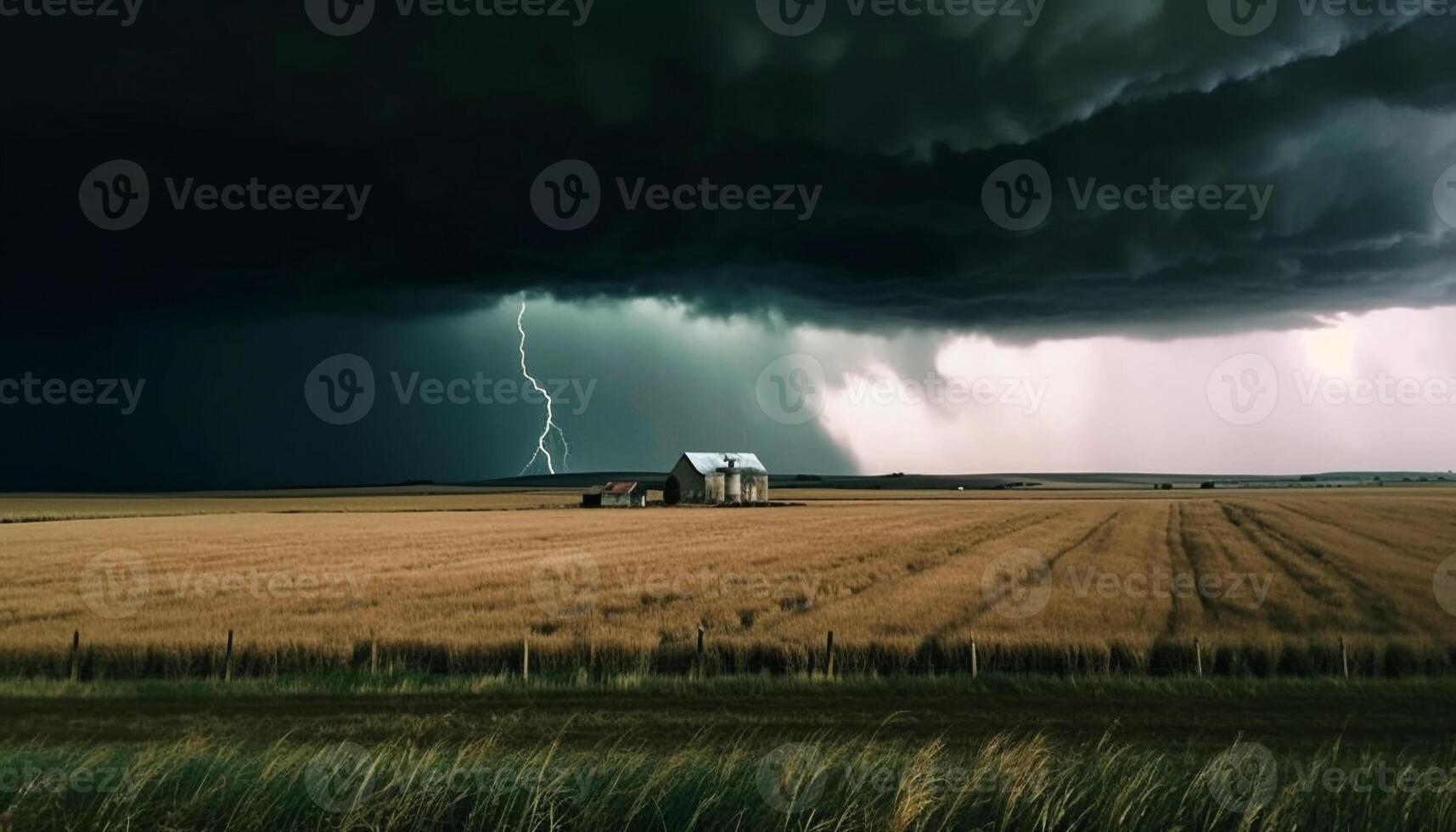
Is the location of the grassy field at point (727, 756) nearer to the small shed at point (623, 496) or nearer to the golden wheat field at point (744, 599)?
the golden wheat field at point (744, 599)

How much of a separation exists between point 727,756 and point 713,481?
11393 cm

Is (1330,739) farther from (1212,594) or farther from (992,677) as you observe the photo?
(1212,594)

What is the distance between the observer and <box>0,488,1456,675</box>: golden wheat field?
21.9m

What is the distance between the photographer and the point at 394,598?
3088 cm

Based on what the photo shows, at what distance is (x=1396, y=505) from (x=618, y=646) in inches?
4413

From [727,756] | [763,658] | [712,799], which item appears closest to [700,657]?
[763,658]

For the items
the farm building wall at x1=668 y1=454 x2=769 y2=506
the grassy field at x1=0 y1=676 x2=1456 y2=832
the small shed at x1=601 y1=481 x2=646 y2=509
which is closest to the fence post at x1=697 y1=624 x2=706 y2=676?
the grassy field at x1=0 y1=676 x2=1456 y2=832

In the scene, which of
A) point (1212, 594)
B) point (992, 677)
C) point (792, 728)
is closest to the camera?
point (792, 728)

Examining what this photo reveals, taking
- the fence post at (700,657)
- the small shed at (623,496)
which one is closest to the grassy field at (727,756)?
the fence post at (700,657)

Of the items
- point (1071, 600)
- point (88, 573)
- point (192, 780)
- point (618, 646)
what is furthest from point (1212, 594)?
point (88, 573)

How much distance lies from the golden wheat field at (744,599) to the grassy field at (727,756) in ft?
8.60

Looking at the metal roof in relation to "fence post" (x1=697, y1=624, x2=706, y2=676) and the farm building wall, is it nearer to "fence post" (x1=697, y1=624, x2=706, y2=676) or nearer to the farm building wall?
the farm building wall

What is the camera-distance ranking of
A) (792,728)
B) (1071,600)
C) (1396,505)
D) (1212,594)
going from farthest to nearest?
(1396,505), (1212,594), (1071,600), (792,728)

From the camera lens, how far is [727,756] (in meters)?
11.9
